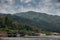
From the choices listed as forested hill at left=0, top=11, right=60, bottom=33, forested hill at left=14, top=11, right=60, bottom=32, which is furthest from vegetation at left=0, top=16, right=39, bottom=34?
forested hill at left=14, top=11, right=60, bottom=32

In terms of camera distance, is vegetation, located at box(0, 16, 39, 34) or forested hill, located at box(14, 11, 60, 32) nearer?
vegetation, located at box(0, 16, 39, 34)

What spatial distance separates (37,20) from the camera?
27.2 ft

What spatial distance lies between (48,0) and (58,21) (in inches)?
38.8

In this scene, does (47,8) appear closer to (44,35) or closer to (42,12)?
(42,12)

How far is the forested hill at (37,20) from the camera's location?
8195mm

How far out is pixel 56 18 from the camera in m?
8.20

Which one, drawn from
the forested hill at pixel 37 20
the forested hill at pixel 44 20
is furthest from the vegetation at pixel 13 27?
the forested hill at pixel 44 20

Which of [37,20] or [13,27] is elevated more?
[37,20]

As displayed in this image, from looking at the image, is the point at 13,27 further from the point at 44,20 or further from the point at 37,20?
the point at 44,20

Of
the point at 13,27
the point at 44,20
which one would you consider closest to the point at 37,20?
the point at 44,20

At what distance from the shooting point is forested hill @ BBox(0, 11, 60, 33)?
8195mm

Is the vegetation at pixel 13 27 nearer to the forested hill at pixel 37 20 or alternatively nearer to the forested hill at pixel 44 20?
the forested hill at pixel 37 20

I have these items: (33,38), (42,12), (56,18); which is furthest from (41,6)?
(33,38)

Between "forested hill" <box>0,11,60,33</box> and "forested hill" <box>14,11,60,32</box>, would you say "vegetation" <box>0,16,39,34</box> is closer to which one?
"forested hill" <box>0,11,60,33</box>
